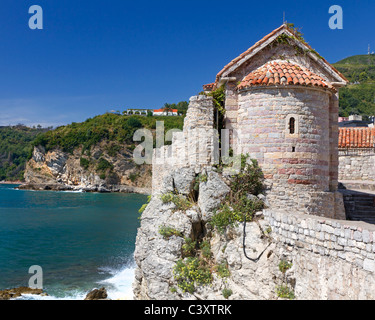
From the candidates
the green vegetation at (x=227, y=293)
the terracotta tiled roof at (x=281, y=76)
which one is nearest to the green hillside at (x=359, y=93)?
the terracotta tiled roof at (x=281, y=76)

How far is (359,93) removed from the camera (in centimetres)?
9038

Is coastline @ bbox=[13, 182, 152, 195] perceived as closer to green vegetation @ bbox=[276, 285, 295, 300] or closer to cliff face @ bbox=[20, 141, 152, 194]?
cliff face @ bbox=[20, 141, 152, 194]

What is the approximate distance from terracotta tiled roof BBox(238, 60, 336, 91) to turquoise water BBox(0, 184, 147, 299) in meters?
13.8

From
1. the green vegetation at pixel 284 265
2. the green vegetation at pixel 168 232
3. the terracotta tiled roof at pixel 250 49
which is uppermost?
the terracotta tiled roof at pixel 250 49

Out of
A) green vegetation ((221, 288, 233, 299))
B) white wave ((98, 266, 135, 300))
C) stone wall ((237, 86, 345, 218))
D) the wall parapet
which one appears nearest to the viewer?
the wall parapet

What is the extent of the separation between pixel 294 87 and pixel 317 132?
63.4 inches

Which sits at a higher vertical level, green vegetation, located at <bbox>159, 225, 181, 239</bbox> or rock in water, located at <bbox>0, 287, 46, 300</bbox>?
green vegetation, located at <bbox>159, 225, 181, 239</bbox>

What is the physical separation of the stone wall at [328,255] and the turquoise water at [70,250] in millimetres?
12717

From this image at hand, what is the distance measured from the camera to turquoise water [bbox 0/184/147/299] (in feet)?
69.2

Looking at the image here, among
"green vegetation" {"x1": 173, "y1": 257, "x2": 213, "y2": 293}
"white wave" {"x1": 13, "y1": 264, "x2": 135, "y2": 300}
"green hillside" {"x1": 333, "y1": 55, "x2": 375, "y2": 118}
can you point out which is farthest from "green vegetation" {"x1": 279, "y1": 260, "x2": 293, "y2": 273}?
"green hillside" {"x1": 333, "y1": 55, "x2": 375, "y2": 118}

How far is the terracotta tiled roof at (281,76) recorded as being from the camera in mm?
10935

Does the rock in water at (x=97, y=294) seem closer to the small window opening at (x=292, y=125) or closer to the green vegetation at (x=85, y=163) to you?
the small window opening at (x=292, y=125)

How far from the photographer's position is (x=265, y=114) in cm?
1110
